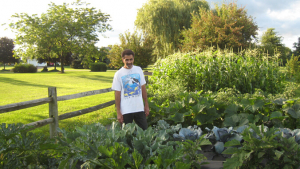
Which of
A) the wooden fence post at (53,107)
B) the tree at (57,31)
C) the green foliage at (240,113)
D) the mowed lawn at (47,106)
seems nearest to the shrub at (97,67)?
the tree at (57,31)

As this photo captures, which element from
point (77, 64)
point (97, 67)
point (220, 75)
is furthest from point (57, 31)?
point (220, 75)

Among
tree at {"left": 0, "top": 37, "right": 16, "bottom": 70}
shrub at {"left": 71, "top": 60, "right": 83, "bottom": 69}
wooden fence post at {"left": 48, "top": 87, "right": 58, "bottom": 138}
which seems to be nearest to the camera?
wooden fence post at {"left": 48, "top": 87, "right": 58, "bottom": 138}

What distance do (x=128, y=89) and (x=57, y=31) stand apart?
2390 centimetres

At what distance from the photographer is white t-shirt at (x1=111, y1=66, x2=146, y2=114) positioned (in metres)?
3.13

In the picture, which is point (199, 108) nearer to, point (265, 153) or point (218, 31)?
point (265, 153)

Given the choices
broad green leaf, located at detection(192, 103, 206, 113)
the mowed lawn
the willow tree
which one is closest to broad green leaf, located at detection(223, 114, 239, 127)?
broad green leaf, located at detection(192, 103, 206, 113)

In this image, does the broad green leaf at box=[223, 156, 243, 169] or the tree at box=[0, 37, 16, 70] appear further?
the tree at box=[0, 37, 16, 70]

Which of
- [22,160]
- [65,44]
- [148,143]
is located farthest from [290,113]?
[65,44]

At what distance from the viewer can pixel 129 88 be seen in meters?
3.15

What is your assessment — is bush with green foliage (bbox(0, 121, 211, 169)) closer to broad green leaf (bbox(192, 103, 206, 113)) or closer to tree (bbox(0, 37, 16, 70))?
broad green leaf (bbox(192, 103, 206, 113))

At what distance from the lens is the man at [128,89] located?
3123 mm

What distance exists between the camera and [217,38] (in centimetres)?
1331

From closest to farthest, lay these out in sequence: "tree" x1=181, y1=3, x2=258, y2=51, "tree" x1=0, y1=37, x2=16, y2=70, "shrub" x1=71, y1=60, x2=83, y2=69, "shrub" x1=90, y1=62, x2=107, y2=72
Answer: "tree" x1=181, y1=3, x2=258, y2=51 → "shrub" x1=90, y1=62, x2=107, y2=72 → "tree" x1=0, y1=37, x2=16, y2=70 → "shrub" x1=71, y1=60, x2=83, y2=69

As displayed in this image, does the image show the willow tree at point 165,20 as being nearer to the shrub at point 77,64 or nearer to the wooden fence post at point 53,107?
the wooden fence post at point 53,107
